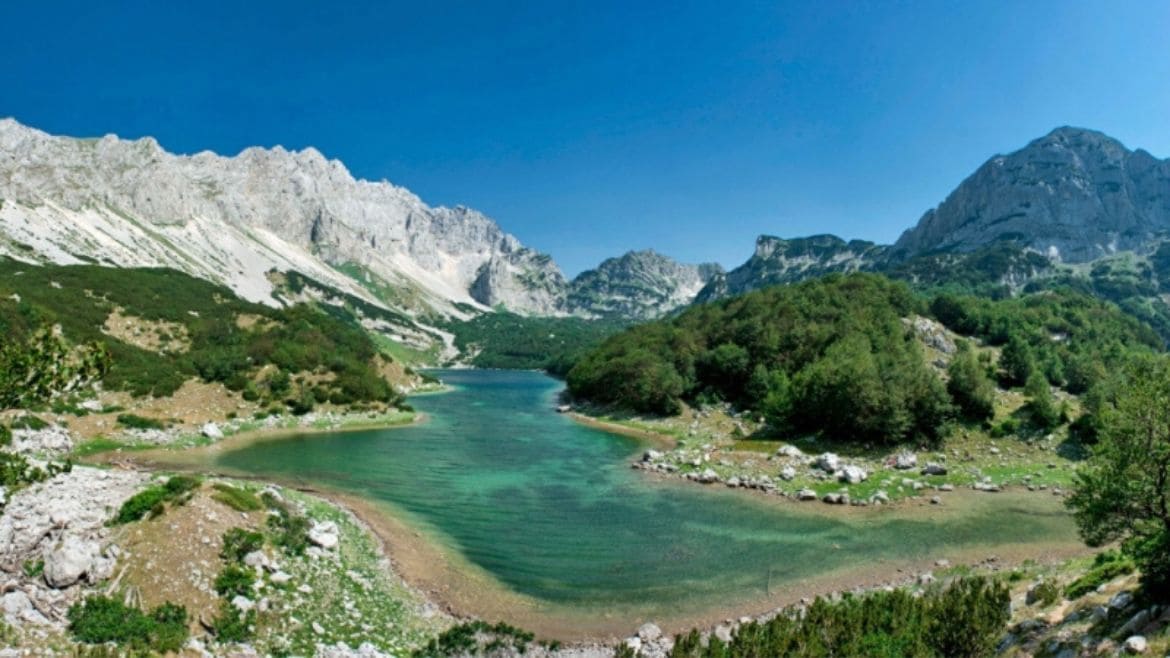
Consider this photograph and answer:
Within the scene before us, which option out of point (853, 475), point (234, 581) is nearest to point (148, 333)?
point (234, 581)

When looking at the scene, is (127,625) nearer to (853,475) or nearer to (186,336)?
(853,475)

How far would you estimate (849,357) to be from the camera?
6762 centimetres

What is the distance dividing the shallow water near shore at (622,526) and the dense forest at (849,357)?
Result: 15.5m

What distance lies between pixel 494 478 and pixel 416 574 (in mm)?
21470

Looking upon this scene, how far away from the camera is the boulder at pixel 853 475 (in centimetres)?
4525

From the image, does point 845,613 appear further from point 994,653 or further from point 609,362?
point 609,362

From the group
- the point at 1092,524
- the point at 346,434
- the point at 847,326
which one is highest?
the point at 847,326

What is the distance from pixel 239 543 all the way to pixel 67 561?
199 inches

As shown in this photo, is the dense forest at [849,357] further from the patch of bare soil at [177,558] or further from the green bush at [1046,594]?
the patch of bare soil at [177,558]

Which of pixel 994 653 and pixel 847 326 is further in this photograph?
pixel 847 326

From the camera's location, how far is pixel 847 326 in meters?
83.9

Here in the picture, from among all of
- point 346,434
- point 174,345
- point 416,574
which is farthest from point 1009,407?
point 174,345

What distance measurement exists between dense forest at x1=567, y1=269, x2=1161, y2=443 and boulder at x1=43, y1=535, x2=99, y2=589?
187ft

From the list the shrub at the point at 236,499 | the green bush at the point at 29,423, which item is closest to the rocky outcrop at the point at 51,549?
the shrub at the point at 236,499
